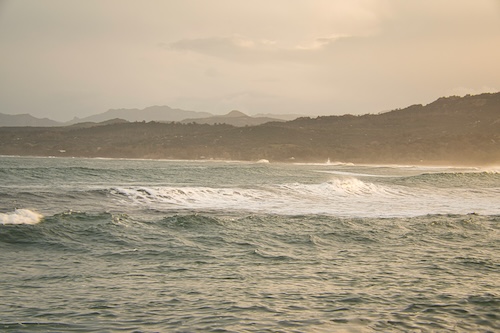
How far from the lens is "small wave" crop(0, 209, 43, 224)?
45.1 feet

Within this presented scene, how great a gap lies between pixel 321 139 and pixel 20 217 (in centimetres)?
8813

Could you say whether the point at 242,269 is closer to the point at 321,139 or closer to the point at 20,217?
the point at 20,217

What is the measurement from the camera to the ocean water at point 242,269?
6512 millimetres

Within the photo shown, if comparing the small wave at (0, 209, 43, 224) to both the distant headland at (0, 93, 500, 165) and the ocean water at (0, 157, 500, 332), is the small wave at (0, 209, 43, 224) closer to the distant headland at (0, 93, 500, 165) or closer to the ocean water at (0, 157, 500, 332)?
the ocean water at (0, 157, 500, 332)

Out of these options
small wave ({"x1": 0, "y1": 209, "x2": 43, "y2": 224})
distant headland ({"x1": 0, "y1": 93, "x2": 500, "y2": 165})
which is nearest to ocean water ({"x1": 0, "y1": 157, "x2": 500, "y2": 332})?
small wave ({"x1": 0, "y1": 209, "x2": 43, "y2": 224})

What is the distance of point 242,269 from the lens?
30.2 ft

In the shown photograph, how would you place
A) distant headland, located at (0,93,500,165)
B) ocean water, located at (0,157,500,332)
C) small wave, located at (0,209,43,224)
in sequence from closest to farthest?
ocean water, located at (0,157,500,332) → small wave, located at (0,209,43,224) → distant headland, located at (0,93,500,165)

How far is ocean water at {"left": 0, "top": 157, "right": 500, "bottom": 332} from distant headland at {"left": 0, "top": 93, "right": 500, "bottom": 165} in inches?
2634

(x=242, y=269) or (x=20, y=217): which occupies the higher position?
(x=20, y=217)

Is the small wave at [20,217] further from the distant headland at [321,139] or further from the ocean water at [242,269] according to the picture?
the distant headland at [321,139]

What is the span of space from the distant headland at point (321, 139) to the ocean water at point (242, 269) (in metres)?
66.9

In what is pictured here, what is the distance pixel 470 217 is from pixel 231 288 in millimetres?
11638

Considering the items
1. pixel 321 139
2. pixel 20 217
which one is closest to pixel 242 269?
pixel 20 217

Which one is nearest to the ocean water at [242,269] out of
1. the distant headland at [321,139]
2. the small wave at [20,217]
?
the small wave at [20,217]
